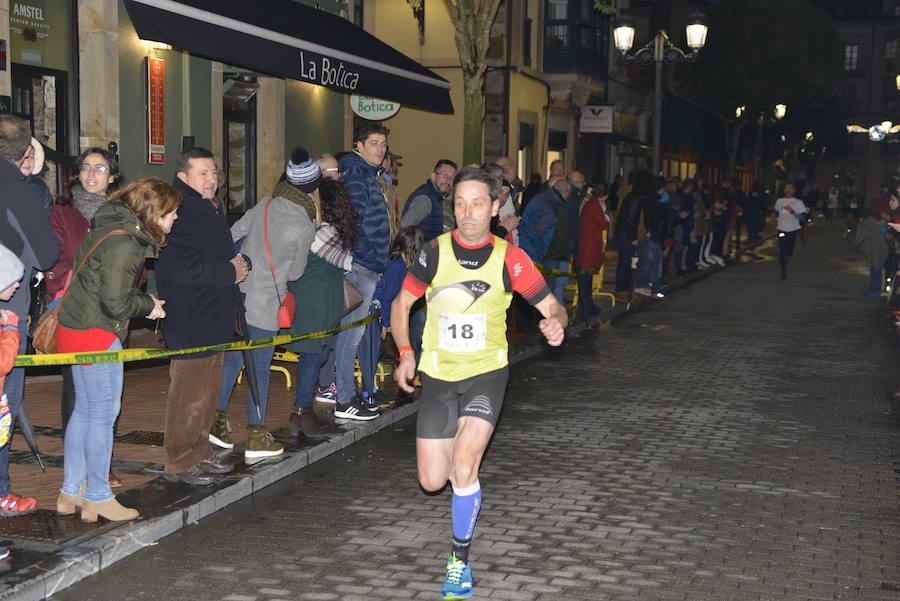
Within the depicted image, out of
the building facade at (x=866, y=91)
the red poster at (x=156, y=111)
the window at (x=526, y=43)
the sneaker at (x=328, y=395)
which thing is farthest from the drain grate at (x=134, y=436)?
the building facade at (x=866, y=91)

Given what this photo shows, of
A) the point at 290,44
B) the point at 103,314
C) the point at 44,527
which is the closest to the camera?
the point at 44,527

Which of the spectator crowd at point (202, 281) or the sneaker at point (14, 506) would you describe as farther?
the sneaker at point (14, 506)

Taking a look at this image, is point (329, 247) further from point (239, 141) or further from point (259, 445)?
point (239, 141)

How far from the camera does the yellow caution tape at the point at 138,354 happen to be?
6.07 metres

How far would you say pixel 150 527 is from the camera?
242 inches

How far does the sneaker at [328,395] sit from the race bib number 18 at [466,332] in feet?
14.0

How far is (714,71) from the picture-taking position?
51875 mm

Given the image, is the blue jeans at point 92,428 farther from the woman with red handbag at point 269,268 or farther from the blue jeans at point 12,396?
the woman with red handbag at point 269,268

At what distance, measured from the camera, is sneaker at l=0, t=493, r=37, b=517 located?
624cm

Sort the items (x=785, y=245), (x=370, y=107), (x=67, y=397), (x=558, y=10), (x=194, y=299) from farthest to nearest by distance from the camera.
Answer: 1. (x=558, y=10)
2. (x=785, y=245)
3. (x=370, y=107)
4. (x=194, y=299)
5. (x=67, y=397)

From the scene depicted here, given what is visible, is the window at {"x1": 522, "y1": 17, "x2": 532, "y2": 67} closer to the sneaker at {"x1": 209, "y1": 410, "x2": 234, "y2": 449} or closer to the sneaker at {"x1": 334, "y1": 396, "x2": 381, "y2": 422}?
the sneaker at {"x1": 334, "y1": 396, "x2": 381, "y2": 422}

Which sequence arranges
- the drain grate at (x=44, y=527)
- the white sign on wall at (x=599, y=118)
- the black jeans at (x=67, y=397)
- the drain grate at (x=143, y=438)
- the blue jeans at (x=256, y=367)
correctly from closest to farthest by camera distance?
the drain grate at (x=44, y=527), the black jeans at (x=67, y=397), the blue jeans at (x=256, y=367), the drain grate at (x=143, y=438), the white sign on wall at (x=599, y=118)

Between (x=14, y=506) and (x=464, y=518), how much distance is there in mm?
2493

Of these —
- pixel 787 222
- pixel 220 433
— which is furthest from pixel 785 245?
pixel 220 433
